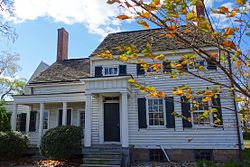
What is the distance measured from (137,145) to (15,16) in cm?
816

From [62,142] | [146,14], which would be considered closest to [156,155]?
[62,142]

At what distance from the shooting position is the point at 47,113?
14625 mm

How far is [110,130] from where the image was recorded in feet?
38.9

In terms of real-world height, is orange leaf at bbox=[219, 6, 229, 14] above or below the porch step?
above

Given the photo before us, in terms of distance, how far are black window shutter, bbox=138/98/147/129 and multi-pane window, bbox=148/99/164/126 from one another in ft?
0.96

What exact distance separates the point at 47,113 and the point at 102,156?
6.51 meters

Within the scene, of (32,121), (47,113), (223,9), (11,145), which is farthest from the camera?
(47,113)

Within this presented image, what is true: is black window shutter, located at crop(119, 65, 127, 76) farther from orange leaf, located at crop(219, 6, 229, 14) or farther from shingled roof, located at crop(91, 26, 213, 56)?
orange leaf, located at crop(219, 6, 229, 14)

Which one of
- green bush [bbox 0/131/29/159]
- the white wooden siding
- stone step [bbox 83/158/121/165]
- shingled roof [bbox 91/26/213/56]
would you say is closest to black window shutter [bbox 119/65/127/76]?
the white wooden siding

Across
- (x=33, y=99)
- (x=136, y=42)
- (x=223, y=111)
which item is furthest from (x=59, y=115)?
(x=223, y=111)

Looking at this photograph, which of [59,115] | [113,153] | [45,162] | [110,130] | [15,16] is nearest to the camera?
[15,16]

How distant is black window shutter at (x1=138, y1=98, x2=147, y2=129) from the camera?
36.7 feet

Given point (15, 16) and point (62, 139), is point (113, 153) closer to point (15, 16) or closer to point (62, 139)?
point (62, 139)

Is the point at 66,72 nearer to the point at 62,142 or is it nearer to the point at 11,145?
the point at 11,145
